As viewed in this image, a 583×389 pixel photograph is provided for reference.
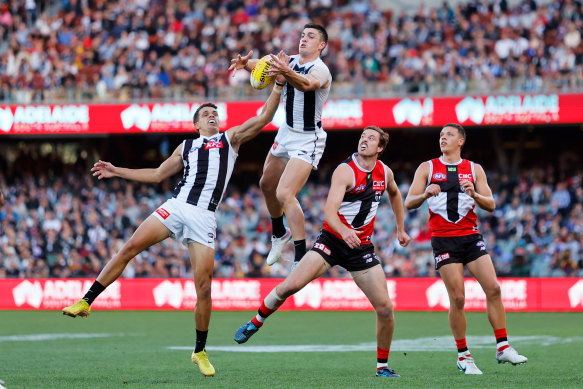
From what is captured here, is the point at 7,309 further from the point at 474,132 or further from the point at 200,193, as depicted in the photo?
the point at 200,193

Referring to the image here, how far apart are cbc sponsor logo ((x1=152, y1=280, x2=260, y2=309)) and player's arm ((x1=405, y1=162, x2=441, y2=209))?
12341 mm

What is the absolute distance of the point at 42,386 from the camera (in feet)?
28.4

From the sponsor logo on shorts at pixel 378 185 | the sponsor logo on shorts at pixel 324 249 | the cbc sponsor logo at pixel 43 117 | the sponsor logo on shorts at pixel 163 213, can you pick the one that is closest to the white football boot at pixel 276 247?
the sponsor logo on shorts at pixel 324 249

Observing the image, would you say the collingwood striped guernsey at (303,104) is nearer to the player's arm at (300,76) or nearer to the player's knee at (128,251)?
the player's arm at (300,76)

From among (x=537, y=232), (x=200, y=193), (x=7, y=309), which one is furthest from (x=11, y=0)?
(x=200, y=193)

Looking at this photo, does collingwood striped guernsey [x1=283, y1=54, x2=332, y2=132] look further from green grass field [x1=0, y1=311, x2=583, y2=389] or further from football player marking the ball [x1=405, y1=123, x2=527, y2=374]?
green grass field [x1=0, y1=311, x2=583, y2=389]

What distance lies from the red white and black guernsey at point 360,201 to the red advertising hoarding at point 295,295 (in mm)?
11743

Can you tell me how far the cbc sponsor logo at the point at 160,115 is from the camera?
23.8 meters

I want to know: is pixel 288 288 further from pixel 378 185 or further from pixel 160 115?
pixel 160 115

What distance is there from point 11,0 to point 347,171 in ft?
71.6

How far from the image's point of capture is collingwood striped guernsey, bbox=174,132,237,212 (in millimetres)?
9938

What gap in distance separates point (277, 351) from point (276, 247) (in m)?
2.95

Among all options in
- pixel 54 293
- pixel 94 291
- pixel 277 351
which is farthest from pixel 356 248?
pixel 54 293

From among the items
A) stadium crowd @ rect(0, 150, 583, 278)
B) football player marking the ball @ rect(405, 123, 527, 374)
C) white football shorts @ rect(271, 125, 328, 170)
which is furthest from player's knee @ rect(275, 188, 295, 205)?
stadium crowd @ rect(0, 150, 583, 278)
